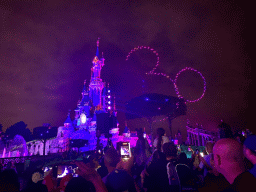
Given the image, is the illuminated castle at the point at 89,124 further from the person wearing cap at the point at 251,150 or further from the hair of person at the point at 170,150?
the person wearing cap at the point at 251,150

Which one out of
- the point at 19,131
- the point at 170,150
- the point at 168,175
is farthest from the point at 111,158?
the point at 19,131

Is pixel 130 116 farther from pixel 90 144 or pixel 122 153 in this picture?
pixel 90 144

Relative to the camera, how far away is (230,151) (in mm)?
2471

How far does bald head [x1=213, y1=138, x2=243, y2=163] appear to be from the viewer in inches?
96.0

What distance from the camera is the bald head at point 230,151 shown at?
96.0 inches

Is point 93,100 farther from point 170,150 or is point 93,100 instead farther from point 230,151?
point 230,151

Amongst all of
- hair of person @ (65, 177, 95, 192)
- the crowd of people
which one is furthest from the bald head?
hair of person @ (65, 177, 95, 192)

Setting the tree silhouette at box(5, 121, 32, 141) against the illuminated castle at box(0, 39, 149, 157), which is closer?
the illuminated castle at box(0, 39, 149, 157)

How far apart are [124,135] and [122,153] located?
53.4m

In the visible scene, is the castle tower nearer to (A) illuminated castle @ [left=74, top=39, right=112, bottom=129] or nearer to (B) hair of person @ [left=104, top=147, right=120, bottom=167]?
(A) illuminated castle @ [left=74, top=39, right=112, bottom=129]

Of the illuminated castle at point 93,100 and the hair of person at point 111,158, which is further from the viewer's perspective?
the illuminated castle at point 93,100

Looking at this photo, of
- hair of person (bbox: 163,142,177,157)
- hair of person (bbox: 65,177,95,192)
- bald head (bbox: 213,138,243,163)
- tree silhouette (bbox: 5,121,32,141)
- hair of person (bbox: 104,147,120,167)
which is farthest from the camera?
tree silhouette (bbox: 5,121,32,141)

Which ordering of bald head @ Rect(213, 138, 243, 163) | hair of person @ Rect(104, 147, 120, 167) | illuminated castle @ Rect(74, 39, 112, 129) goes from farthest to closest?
illuminated castle @ Rect(74, 39, 112, 129) → hair of person @ Rect(104, 147, 120, 167) → bald head @ Rect(213, 138, 243, 163)

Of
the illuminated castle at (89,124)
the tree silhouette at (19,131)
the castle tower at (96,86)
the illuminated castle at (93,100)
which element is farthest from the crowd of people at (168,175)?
the tree silhouette at (19,131)
